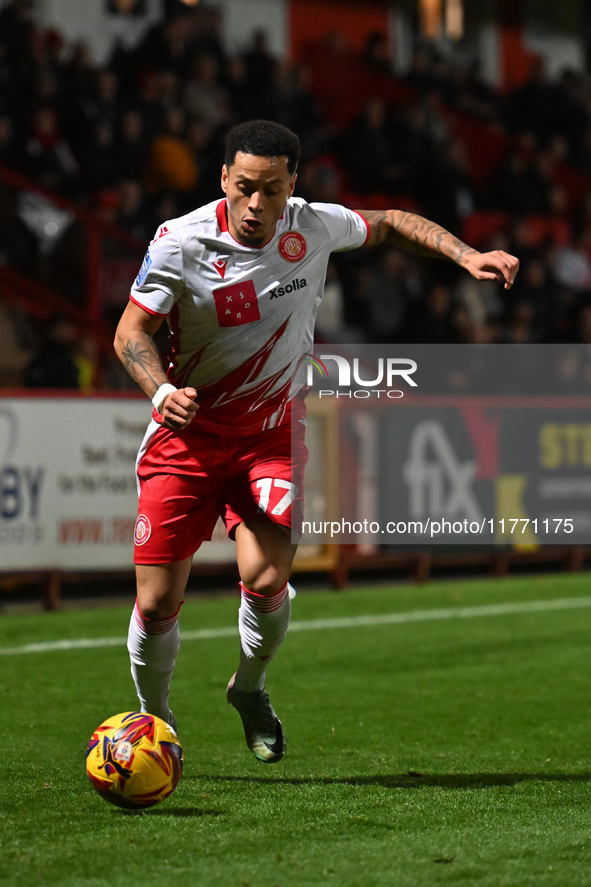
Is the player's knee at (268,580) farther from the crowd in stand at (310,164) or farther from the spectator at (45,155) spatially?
the spectator at (45,155)

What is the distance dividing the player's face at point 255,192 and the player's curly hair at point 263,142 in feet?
0.07

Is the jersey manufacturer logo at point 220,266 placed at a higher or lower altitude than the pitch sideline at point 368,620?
higher

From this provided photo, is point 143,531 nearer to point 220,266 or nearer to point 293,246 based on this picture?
point 220,266

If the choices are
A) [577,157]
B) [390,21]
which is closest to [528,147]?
[577,157]

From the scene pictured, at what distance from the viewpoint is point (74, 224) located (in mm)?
11258

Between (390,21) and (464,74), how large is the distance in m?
2.22

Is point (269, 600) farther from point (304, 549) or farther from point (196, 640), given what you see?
point (304, 549)

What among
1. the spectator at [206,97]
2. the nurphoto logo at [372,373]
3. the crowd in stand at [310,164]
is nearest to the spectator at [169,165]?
the crowd in stand at [310,164]

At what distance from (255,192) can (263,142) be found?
18 centimetres

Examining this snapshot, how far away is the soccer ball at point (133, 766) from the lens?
4.13 m

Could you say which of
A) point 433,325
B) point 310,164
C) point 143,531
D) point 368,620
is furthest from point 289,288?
point 310,164

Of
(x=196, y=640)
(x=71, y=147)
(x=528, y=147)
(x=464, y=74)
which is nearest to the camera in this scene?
(x=196, y=640)

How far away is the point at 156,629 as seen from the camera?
15.9 ft

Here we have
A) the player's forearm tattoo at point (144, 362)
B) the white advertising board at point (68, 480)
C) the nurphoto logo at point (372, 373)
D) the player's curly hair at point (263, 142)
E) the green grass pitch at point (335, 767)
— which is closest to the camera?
the green grass pitch at point (335, 767)
